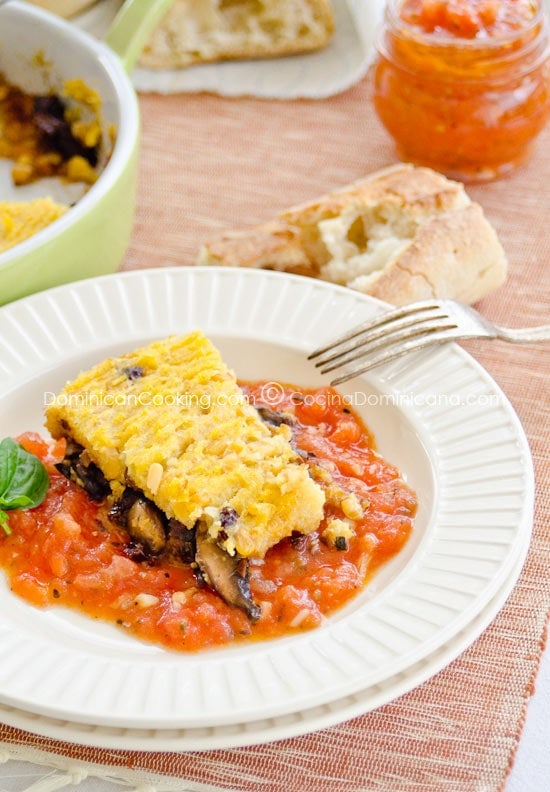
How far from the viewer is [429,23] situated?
4262 millimetres

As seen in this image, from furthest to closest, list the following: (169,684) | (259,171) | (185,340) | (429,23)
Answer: (259,171) → (429,23) → (185,340) → (169,684)

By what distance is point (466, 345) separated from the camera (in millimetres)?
3904

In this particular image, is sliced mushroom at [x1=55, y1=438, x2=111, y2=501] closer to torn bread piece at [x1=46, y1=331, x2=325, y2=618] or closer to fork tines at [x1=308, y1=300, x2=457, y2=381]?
torn bread piece at [x1=46, y1=331, x2=325, y2=618]

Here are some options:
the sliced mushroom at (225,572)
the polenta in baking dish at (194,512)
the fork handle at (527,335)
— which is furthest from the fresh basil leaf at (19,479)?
the fork handle at (527,335)

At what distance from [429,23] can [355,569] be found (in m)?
2.49

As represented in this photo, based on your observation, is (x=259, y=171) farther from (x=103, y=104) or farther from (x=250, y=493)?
(x=250, y=493)

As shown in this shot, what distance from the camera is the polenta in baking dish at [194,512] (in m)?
2.74

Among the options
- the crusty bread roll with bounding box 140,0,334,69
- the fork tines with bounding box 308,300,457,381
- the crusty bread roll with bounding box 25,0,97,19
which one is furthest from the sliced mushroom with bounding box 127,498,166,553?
the crusty bread roll with bounding box 140,0,334,69

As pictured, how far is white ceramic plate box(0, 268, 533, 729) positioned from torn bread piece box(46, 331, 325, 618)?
266 millimetres

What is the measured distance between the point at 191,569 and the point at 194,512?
216 mm

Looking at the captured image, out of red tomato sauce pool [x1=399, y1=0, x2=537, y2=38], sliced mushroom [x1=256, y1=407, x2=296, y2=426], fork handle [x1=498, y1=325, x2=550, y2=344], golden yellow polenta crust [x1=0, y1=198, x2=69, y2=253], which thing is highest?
red tomato sauce pool [x1=399, y1=0, x2=537, y2=38]

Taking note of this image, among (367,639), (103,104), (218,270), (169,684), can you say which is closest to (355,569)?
(367,639)

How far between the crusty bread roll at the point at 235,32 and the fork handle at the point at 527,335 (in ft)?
7.82

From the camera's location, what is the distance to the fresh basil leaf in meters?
2.98
